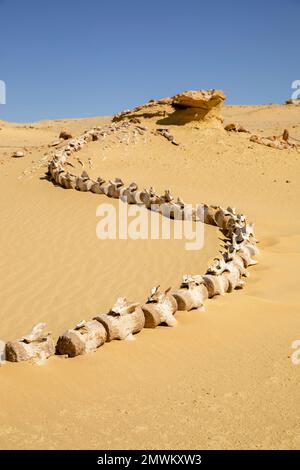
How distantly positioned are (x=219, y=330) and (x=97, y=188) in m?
7.47

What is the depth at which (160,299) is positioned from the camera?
199 inches

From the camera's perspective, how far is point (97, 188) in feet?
38.4

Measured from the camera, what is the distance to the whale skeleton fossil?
164 inches

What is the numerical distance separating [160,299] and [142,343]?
67 centimetres

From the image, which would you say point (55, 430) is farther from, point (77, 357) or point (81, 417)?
point (77, 357)

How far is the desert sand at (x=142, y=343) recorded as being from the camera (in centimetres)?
307

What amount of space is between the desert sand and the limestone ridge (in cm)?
611

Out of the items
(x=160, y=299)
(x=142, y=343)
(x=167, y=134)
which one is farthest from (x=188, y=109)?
(x=142, y=343)
